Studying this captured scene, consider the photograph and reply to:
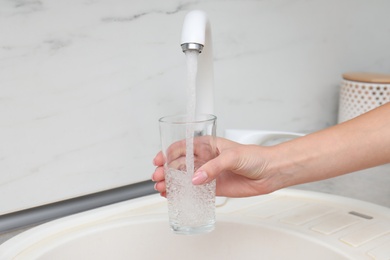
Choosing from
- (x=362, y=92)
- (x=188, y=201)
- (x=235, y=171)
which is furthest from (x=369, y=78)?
(x=188, y=201)

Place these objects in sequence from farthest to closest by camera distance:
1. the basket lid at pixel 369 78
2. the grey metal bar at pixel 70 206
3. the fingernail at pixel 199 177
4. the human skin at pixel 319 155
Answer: the basket lid at pixel 369 78 → the grey metal bar at pixel 70 206 → the human skin at pixel 319 155 → the fingernail at pixel 199 177

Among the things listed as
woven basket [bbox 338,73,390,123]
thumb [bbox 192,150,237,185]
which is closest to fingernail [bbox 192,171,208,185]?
thumb [bbox 192,150,237,185]

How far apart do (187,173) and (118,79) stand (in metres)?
0.32

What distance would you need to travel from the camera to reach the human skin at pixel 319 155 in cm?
69

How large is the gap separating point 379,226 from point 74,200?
0.55 meters

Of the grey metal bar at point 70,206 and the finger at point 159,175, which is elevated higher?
the finger at point 159,175

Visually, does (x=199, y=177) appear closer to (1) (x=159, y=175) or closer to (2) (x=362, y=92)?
(1) (x=159, y=175)

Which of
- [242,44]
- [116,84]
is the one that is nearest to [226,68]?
[242,44]

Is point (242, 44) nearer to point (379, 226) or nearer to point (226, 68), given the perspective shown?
point (226, 68)

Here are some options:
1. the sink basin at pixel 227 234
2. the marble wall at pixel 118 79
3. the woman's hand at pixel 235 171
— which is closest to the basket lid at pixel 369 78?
the marble wall at pixel 118 79

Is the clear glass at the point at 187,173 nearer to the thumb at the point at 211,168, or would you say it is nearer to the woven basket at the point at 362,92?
the thumb at the point at 211,168

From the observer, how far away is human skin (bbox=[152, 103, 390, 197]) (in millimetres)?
689

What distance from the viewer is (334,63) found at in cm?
121

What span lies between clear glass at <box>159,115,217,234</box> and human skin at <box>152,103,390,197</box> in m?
0.06
